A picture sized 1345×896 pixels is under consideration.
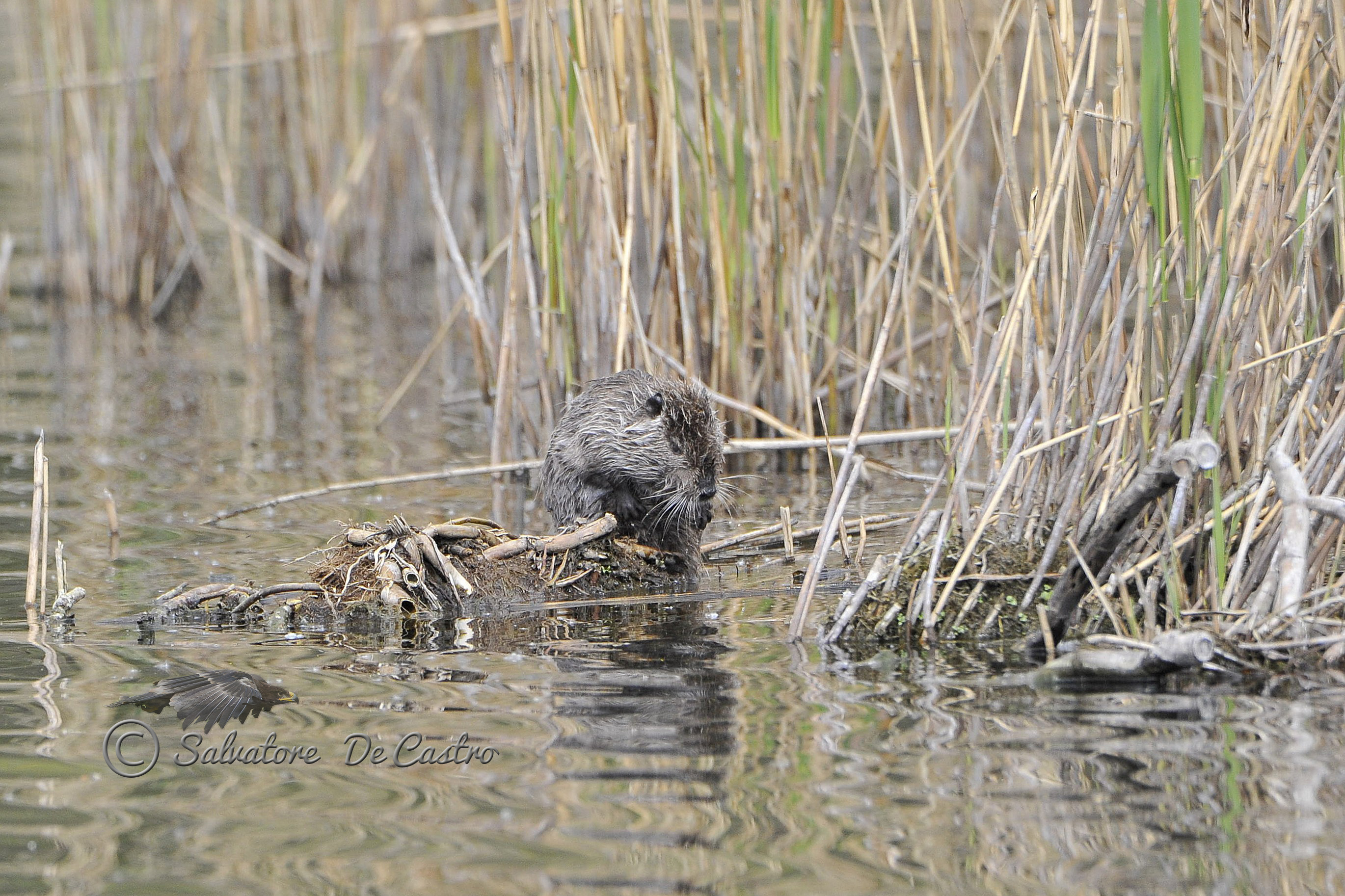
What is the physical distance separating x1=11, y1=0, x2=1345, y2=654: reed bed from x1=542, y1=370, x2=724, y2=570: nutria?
684 millimetres

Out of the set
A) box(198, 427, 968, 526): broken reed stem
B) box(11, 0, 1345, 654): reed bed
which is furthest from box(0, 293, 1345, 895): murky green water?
box(198, 427, 968, 526): broken reed stem

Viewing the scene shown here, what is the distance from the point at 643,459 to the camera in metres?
5.09

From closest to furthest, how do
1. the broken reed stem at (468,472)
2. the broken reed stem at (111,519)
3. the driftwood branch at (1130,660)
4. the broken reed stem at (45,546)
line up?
1. the driftwood branch at (1130,660)
2. the broken reed stem at (45,546)
3. the broken reed stem at (111,519)
4. the broken reed stem at (468,472)

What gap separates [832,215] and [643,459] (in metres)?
1.87

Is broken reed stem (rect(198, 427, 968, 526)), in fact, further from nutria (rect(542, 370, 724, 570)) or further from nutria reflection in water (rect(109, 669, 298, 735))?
nutria reflection in water (rect(109, 669, 298, 735))

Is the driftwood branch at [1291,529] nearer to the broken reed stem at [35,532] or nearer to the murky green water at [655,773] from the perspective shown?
the murky green water at [655,773]

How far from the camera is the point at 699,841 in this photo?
287cm

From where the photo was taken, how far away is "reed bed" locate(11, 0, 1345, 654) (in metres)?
3.80

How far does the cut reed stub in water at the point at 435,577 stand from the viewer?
14.9 ft

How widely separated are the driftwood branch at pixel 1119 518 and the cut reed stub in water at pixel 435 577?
1.42 m

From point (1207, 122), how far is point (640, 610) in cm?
311

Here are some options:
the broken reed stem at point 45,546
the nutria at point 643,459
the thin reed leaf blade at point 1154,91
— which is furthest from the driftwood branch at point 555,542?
the thin reed leaf blade at point 1154,91

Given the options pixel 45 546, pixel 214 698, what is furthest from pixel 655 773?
pixel 45 546

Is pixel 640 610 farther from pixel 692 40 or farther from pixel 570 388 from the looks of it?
pixel 692 40
